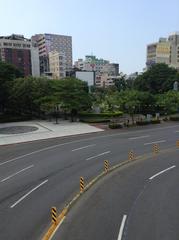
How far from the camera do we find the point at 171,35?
189m

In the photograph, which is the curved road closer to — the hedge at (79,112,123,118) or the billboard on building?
the hedge at (79,112,123,118)

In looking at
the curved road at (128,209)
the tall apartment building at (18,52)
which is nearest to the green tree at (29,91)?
the curved road at (128,209)

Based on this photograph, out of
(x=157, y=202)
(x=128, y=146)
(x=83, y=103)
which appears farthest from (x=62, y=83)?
(x=157, y=202)

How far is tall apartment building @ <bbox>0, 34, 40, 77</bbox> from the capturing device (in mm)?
151375

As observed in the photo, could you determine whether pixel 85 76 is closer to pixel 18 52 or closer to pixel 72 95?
pixel 18 52

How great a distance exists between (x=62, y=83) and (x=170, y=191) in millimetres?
37262

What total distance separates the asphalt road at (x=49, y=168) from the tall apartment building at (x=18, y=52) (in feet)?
407

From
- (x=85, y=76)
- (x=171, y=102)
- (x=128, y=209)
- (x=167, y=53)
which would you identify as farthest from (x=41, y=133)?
(x=167, y=53)

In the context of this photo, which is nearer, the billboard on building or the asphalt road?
the asphalt road

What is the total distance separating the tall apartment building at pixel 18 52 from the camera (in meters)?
151

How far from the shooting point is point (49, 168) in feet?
75.8

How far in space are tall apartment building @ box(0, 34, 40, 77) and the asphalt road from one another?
124115mm

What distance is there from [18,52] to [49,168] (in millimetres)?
141465

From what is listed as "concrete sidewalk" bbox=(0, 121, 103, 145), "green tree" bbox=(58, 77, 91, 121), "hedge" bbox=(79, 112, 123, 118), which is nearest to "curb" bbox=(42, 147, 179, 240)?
"concrete sidewalk" bbox=(0, 121, 103, 145)
